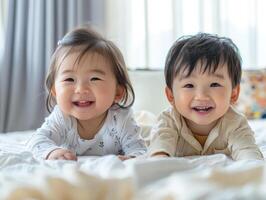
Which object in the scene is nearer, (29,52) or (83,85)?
(83,85)

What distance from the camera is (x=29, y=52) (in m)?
2.96

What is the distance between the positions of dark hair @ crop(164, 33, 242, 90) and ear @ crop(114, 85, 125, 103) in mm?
211

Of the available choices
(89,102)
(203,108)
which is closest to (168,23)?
(89,102)

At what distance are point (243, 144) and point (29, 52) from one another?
1.96 meters

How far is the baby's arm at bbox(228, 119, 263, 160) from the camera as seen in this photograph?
1.23 m

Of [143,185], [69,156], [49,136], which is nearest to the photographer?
[143,185]

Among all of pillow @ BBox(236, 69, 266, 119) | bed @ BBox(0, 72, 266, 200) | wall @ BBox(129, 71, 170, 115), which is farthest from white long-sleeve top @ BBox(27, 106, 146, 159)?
pillow @ BBox(236, 69, 266, 119)

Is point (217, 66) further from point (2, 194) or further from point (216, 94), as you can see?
point (2, 194)

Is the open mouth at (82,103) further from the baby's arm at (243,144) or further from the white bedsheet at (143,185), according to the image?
the white bedsheet at (143,185)

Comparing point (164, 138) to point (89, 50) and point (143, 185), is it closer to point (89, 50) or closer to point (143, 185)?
point (89, 50)

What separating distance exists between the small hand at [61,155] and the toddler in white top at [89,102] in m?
0.07

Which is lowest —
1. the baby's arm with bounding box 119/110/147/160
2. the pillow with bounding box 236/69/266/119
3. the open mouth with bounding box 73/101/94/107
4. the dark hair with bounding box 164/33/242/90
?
the pillow with bounding box 236/69/266/119

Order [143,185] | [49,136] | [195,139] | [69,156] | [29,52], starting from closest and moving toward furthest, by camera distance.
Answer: [143,185] < [69,156] < [195,139] < [49,136] < [29,52]

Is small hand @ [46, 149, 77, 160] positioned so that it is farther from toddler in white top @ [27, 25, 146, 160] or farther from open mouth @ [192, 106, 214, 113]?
open mouth @ [192, 106, 214, 113]
